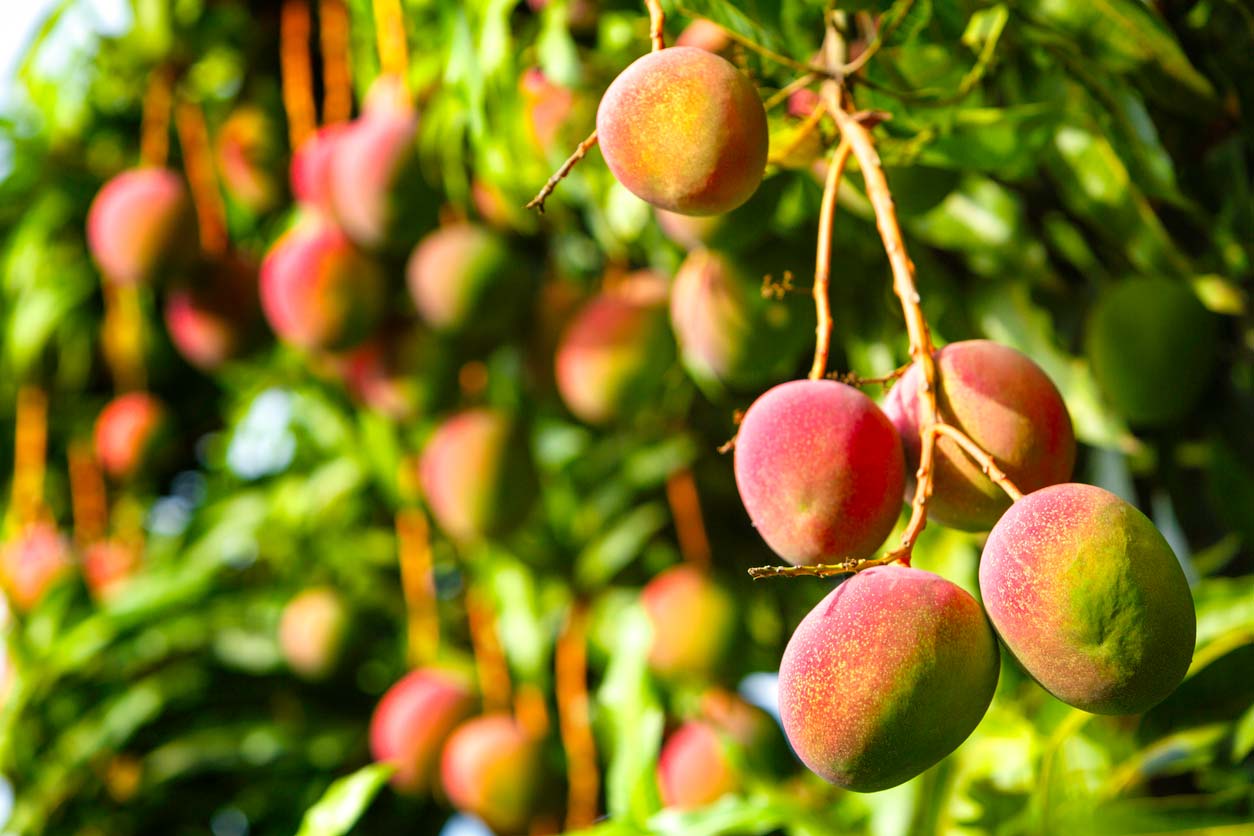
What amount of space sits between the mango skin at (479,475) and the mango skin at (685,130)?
0.64m

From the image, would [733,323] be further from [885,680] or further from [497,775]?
[497,775]

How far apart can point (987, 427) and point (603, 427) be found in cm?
63

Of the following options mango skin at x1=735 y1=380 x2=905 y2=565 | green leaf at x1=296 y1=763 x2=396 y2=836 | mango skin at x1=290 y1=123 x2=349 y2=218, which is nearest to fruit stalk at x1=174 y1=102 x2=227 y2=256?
mango skin at x1=290 y1=123 x2=349 y2=218

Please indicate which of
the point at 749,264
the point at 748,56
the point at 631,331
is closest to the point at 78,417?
the point at 631,331

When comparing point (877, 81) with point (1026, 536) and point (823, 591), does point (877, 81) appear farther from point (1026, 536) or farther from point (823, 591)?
point (823, 591)

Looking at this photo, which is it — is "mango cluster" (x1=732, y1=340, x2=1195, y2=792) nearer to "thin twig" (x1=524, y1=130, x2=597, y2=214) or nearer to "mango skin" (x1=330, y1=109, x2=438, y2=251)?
"thin twig" (x1=524, y1=130, x2=597, y2=214)

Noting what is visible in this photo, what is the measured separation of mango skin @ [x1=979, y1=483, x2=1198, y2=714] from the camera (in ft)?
1.05

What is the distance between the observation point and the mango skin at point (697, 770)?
2.85 feet

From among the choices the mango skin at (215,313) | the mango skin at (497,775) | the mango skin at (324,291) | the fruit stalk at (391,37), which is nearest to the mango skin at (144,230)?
the mango skin at (215,313)

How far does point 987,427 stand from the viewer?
382 mm

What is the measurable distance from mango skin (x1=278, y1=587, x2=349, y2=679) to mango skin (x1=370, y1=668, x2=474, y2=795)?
3.6 inches

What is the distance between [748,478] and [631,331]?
0.51 m

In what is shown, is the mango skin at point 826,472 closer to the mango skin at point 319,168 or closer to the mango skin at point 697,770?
the mango skin at point 697,770

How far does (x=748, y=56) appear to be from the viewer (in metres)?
0.52
